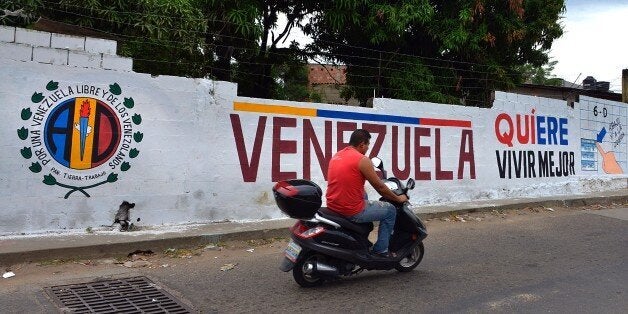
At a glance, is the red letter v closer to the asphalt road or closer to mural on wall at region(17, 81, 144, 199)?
the asphalt road

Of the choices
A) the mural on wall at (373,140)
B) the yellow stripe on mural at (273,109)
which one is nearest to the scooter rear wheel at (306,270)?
the mural on wall at (373,140)

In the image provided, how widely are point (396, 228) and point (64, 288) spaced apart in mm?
3270

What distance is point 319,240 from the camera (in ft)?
15.8

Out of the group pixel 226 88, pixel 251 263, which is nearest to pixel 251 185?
pixel 226 88

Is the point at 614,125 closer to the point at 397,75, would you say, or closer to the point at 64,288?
the point at 397,75

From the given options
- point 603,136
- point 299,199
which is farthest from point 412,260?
point 603,136

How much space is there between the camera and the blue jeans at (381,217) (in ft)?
16.4

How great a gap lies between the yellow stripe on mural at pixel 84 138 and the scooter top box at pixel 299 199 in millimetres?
3098

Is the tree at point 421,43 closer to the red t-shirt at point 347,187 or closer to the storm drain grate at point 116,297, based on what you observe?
the red t-shirt at point 347,187

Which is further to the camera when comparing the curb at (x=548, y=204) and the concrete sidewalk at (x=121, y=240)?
the curb at (x=548, y=204)

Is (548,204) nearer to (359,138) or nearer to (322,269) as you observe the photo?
(359,138)

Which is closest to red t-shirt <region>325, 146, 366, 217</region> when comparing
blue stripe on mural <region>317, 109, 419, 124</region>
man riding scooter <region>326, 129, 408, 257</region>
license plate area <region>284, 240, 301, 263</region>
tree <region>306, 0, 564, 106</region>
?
man riding scooter <region>326, 129, 408, 257</region>

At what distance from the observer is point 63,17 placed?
7.58m

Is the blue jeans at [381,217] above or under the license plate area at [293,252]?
above
